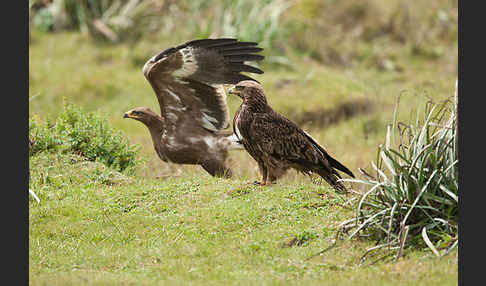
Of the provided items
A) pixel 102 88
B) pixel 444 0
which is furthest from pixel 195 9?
pixel 444 0

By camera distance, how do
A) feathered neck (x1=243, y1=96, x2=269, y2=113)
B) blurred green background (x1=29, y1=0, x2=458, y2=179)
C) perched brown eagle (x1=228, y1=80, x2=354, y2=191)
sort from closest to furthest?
perched brown eagle (x1=228, y1=80, x2=354, y2=191)
feathered neck (x1=243, y1=96, x2=269, y2=113)
blurred green background (x1=29, y1=0, x2=458, y2=179)

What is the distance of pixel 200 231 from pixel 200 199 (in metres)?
0.83

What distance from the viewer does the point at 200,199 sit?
25.0 ft

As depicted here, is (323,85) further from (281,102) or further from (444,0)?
(444,0)

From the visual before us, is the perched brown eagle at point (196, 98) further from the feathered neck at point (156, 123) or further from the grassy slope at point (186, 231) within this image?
the grassy slope at point (186, 231)

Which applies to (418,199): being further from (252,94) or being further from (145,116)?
(145,116)

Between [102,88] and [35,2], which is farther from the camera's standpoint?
[35,2]

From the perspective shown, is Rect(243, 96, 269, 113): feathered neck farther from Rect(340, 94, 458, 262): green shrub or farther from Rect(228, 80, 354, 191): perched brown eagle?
Rect(340, 94, 458, 262): green shrub

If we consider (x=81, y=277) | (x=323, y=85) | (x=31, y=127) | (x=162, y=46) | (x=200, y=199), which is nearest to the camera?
(x=81, y=277)

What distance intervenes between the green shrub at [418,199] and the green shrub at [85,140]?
4.34 meters

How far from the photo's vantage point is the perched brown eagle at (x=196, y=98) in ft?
29.4

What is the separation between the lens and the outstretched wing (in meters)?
8.92

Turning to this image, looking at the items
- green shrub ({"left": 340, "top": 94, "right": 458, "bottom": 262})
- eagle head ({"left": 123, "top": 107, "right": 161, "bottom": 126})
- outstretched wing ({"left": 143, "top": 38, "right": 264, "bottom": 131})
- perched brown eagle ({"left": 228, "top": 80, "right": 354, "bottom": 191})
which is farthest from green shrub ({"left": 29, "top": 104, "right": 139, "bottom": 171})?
green shrub ({"left": 340, "top": 94, "right": 458, "bottom": 262})

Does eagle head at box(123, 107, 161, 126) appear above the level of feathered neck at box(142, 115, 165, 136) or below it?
above
